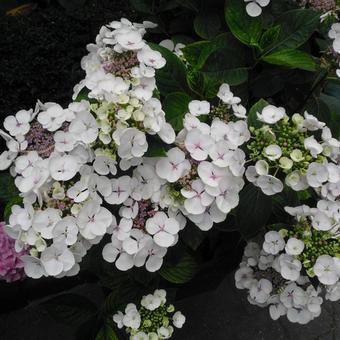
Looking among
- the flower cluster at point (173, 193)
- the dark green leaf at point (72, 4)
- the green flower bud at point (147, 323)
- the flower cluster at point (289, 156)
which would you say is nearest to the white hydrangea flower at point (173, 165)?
the flower cluster at point (173, 193)

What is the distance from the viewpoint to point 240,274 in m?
1.15

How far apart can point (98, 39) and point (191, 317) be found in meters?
1.04

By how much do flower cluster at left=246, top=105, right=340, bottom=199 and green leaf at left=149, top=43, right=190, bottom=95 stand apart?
0.67 ft

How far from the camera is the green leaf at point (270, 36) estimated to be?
1062 mm

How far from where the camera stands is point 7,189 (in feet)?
3.84

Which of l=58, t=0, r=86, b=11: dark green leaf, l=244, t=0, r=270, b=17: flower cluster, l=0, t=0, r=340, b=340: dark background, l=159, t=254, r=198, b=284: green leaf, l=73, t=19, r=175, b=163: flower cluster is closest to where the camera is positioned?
l=73, t=19, r=175, b=163: flower cluster

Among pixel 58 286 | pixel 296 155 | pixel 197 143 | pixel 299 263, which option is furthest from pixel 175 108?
pixel 58 286

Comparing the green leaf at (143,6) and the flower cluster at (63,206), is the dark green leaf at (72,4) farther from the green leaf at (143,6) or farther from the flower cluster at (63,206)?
Result: the flower cluster at (63,206)

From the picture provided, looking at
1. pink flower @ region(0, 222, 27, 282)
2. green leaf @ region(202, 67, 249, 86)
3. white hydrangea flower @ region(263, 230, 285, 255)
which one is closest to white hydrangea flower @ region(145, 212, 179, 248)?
white hydrangea flower @ region(263, 230, 285, 255)

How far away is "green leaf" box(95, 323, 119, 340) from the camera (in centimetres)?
119

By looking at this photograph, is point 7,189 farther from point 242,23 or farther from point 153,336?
point 242,23

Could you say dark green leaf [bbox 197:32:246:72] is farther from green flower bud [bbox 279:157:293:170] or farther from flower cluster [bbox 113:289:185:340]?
flower cluster [bbox 113:289:185:340]

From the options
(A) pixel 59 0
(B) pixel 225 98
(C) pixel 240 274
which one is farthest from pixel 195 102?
(A) pixel 59 0

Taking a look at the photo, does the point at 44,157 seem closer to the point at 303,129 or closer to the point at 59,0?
the point at 303,129
